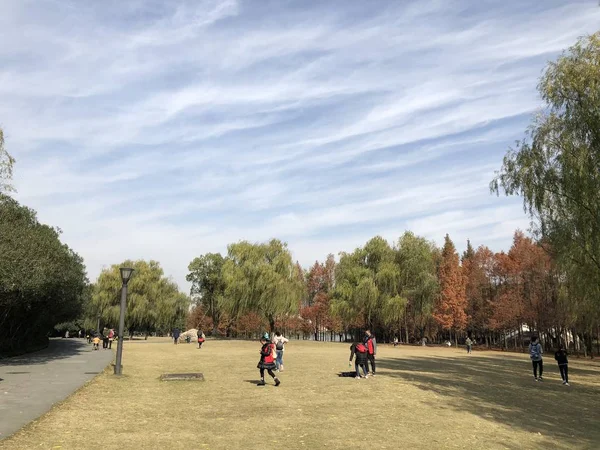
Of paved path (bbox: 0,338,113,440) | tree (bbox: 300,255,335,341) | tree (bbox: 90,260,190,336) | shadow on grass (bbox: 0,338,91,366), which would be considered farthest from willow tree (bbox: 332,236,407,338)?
paved path (bbox: 0,338,113,440)

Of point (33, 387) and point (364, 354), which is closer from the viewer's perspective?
point (33, 387)

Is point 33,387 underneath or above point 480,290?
underneath

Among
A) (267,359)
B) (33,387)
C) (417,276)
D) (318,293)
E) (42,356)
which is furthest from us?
(318,293)

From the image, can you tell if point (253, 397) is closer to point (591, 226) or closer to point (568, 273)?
point (591, 226)

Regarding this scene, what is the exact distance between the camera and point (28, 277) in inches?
887

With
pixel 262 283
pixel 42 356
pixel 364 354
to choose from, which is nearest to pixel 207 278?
pixel 262 283

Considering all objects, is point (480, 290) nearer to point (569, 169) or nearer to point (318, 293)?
point (318, 293)

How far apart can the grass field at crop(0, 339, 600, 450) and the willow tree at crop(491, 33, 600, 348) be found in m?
5.58

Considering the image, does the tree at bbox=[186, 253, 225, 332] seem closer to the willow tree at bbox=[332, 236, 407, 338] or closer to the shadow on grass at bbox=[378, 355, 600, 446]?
the willow tree at bbox=[332, 236, 407, 338]

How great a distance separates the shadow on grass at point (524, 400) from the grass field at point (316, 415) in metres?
0.04

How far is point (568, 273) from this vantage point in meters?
23.7

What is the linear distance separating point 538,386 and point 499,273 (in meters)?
46.0

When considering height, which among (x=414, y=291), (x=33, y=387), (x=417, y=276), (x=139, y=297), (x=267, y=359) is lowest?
(x=33, y=387)

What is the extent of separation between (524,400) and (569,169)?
29.1ft
